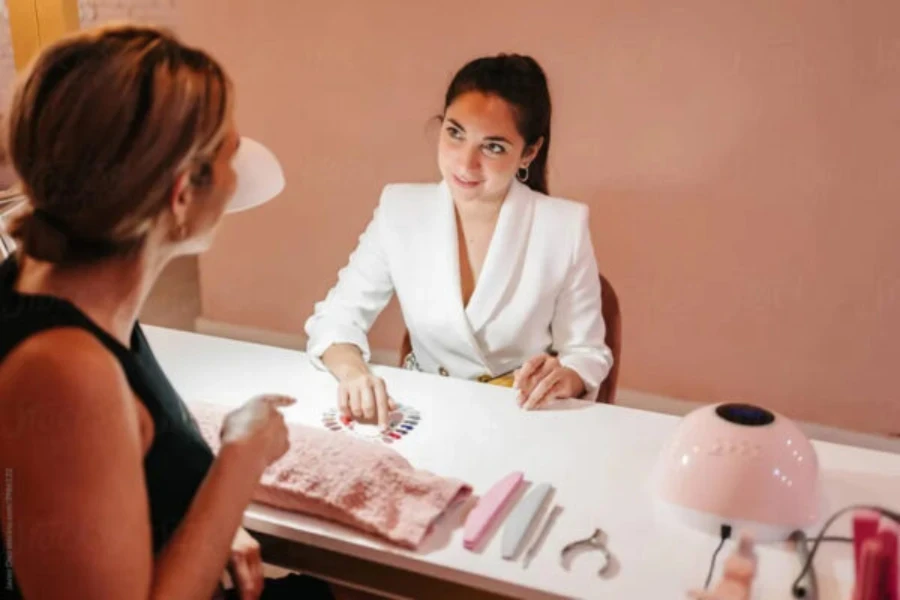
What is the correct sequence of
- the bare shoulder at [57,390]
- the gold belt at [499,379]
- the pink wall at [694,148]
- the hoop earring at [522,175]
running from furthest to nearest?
the pink wall at [694,148] → the hoop earring at [522,175] → the gold belt at [499,379] → the bare shoulder at [57,390]

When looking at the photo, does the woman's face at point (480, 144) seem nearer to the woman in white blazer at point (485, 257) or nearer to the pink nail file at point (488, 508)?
the woman in white blazer at point (485, 257)

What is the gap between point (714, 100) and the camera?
7.89ft

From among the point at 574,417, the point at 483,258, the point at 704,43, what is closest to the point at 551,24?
the point at 704,43

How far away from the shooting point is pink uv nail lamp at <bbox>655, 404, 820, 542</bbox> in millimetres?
995

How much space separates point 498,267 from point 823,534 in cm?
81

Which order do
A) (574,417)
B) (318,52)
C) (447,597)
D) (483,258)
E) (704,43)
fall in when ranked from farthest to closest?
1. (318,52)
2. (704,43)
3. (483,258)
4. (574,417)
5. (447,597)

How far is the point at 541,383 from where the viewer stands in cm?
135

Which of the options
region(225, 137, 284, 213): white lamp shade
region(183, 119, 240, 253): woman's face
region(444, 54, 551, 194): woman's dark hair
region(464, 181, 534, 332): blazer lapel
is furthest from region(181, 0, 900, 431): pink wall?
region(183, 119, 240, 253): woman's face

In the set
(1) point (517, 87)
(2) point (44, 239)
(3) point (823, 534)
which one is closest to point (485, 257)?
(1) point (517, 87)

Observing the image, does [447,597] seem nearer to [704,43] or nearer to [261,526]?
[261,526]

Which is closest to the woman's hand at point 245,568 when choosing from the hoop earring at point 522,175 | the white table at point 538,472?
the white table at point 538,472

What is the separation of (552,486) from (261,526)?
0.35 m

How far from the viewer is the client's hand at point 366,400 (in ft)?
4.18

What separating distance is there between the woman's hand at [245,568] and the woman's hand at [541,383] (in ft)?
1.53
